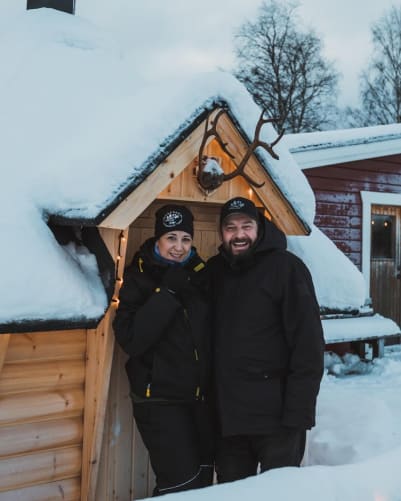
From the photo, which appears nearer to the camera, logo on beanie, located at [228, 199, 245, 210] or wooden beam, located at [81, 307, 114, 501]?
logo on beanie, located at [228, 199, 245, 210]

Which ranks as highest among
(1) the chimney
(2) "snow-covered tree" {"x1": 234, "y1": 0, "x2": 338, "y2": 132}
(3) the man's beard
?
(2) "snow-covered tree" {"x1": 234, "y1": 0, "x2": 338, "y2": 132}

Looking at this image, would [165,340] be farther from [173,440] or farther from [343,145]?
[343,145]

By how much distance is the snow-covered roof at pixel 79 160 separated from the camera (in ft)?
9.17

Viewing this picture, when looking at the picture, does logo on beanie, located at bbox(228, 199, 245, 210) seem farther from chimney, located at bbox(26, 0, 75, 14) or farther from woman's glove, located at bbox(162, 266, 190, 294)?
chimney, located at bbox(26, 0, 75, 14)

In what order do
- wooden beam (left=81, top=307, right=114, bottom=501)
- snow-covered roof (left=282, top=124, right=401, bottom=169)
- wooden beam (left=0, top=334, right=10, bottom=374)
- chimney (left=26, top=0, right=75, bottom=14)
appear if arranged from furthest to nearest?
snow-covered roof (left=282, top=124, right=401, bottom=169)
chimney (left=26, top=0, right=75, bottom=14)
wooden beam (left=81, top=307, right=114, bottom=501)
wooden beam (left=0, top=334, right=10, bottom=374)

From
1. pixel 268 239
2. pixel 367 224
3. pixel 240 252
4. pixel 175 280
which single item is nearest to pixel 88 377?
A: pixel 175 280

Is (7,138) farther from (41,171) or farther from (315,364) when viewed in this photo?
(315,364)

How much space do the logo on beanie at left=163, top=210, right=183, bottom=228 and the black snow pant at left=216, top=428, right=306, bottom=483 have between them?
45.4 inches

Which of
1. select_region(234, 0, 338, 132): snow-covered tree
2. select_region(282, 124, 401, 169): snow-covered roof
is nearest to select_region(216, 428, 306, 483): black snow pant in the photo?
select_region(282, 124, 401, 169): snow-covered roof

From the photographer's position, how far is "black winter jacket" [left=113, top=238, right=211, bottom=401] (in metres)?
2.92

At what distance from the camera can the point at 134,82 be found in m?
4.33

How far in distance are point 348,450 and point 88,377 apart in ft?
7.42

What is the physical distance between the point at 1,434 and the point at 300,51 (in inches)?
872

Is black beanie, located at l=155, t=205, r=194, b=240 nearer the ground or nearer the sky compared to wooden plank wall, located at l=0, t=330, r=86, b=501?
nearer the sky
